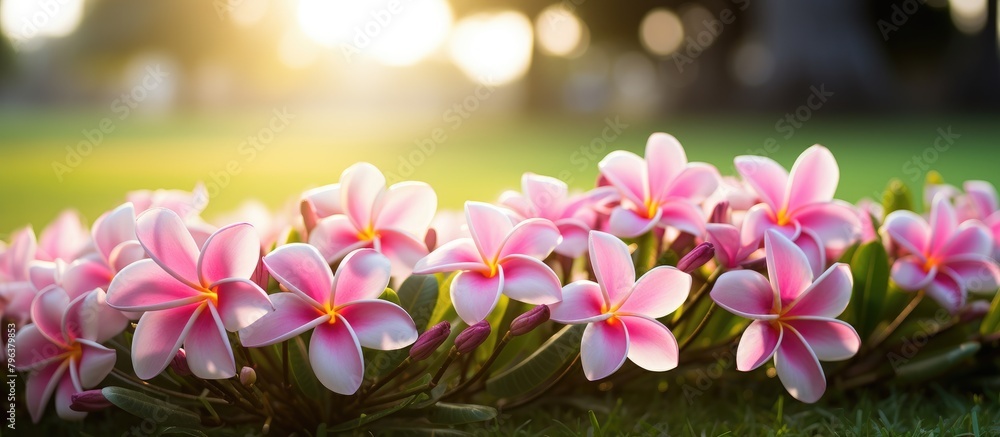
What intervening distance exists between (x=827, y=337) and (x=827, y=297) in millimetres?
78

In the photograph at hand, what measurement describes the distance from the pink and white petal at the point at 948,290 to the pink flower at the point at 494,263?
33.2 inches

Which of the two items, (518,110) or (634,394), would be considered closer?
(634,394)

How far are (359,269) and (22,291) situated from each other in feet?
2.79

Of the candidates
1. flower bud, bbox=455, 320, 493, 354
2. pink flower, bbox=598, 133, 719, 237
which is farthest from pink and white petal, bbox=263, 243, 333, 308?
pink flower, bbox=598, 133, 719, 237

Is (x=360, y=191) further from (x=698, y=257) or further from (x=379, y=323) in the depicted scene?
(x=698, y=257)

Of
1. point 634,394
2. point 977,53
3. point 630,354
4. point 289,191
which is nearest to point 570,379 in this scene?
point 634,394

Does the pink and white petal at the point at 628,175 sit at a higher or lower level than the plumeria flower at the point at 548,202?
higher

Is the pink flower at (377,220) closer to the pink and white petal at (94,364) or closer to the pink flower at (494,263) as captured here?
the pink flower at (494,263)

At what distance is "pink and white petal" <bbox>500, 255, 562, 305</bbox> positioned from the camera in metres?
1.23

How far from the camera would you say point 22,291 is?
5.26 feet

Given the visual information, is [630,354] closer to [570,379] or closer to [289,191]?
[570,379]

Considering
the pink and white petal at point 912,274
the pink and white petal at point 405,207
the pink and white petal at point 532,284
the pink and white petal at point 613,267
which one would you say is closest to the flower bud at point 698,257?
the pink and white petal at point 613,267

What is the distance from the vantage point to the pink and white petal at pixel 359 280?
120cm

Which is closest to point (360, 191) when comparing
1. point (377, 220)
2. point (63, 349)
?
point (377, 220)
